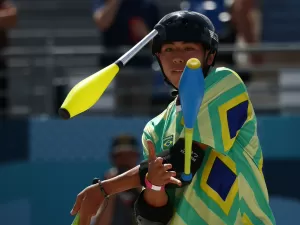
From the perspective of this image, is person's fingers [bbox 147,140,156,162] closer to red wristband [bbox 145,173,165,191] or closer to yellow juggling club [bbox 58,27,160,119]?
red wristband [bbox 145,173,165,191]

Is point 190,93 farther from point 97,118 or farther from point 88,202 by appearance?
point 97,118

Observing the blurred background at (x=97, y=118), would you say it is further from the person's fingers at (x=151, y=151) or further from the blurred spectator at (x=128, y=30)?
the person's fingers at (x=151, y=151)

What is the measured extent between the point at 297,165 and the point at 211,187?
4624mm

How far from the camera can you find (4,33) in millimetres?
8305

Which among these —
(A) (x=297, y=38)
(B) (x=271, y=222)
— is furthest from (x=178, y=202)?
(A) (x=297, y=38)

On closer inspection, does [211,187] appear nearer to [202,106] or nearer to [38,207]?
[202,106]

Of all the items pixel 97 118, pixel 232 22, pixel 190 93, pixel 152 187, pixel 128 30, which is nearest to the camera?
pixel 190 93

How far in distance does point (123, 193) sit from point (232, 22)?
2320 mm

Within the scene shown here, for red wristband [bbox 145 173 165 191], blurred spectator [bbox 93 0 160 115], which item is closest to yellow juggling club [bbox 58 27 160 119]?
red wristband [bbox 145 173 165 191]

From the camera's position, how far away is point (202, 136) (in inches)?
143

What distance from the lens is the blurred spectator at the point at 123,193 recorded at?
23.7 ft

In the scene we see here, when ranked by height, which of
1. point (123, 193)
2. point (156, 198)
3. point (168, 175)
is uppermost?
point (168, 175)

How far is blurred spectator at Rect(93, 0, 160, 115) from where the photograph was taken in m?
8.31

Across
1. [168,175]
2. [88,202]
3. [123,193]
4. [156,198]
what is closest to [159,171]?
[168,175]
